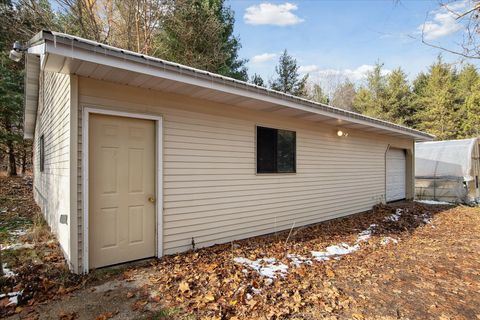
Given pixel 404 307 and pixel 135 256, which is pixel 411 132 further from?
pixel 135 256

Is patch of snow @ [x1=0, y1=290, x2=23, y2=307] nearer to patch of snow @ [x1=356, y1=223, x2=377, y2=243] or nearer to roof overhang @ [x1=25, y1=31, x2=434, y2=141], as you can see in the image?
roof overhang @ [x1=25, y1=31, x2=434, y2=141]

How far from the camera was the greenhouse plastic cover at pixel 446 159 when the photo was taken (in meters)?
12.1

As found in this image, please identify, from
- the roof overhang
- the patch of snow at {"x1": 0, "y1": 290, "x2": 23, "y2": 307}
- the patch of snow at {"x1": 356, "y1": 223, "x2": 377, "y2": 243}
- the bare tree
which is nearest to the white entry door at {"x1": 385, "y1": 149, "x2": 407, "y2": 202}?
the patch of snow at {"x1": 356, "y1": 223, "x2": 377, "y2": 243}

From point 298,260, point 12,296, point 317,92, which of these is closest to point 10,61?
point 12,296

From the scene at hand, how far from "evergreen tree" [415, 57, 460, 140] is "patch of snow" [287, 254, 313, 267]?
2345cm

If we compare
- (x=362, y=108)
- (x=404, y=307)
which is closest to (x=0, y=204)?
(x=404, y=307)

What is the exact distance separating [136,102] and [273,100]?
2.38 metres

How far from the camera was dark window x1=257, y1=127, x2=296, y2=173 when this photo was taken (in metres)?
6.01

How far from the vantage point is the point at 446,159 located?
12797 mm

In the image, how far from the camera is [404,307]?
10.4 ft

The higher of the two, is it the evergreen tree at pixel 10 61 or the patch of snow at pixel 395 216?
the evergreen tree at pixel 10 61

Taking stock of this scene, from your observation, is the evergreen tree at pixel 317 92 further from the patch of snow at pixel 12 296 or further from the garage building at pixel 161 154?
the patch of snow at pixel 12 296

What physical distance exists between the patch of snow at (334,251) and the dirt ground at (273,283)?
2 centimetres

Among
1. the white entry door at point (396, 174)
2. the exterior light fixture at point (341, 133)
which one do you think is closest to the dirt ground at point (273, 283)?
the exterior light fixture at point (341, 133)
